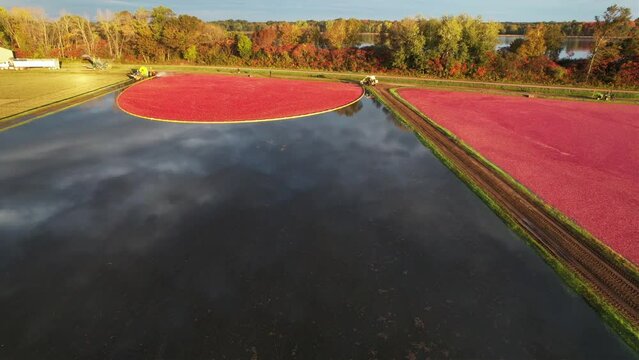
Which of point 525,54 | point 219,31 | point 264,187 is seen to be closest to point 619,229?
point 264,187

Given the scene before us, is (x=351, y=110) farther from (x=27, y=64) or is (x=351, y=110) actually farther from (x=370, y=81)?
(x=27, y=64)

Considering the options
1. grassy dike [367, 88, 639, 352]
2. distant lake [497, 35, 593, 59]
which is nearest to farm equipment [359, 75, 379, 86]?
distant lake [497, 35, 593, 59]

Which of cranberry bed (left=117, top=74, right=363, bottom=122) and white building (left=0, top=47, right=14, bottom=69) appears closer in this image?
cranberry bed (left=117, top=74, right=363, bottom=122)

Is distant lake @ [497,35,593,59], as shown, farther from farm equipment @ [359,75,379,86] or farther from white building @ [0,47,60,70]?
white building @ [0,47,60,70]

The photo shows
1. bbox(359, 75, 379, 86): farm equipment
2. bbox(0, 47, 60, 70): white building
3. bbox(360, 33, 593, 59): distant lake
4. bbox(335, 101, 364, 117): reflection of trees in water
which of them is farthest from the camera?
bbox(360, 33, 593, 59): distant lake

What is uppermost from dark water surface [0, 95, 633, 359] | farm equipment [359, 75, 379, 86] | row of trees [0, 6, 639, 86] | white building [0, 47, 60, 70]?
row of trees [0, 6, 639, 86]

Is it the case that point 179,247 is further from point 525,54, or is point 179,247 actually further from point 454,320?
point 525,54
